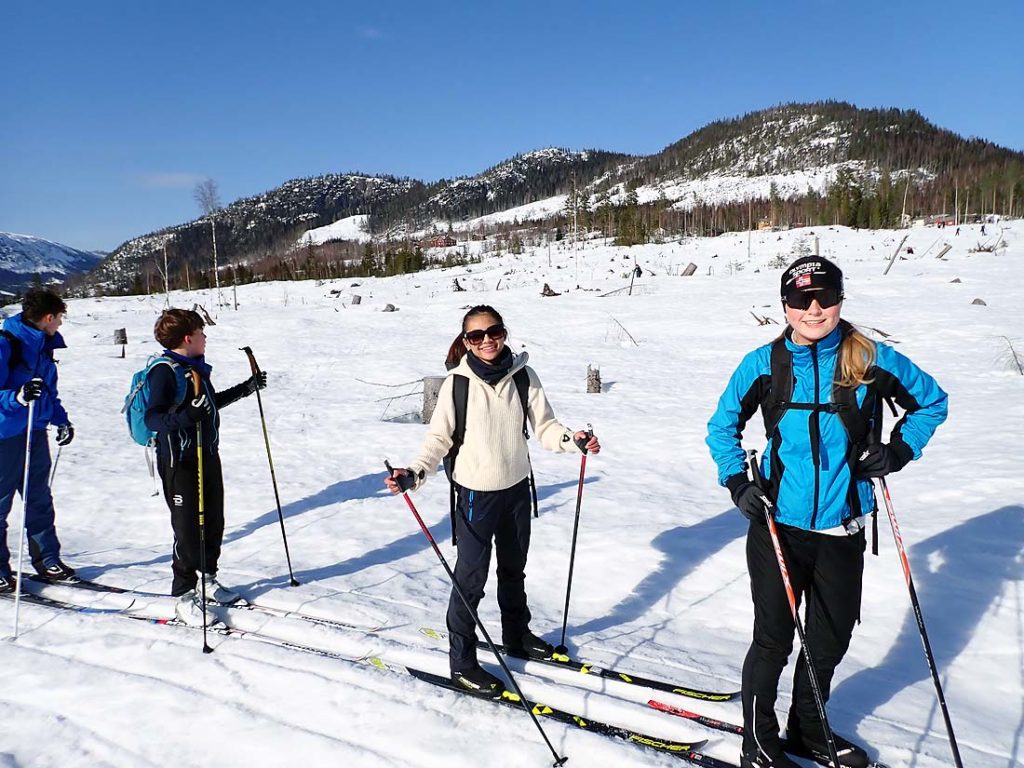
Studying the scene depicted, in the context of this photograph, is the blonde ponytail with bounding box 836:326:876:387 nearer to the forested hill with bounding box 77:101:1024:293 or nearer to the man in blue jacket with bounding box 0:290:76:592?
the man in blue jacket with bounding box 0:290:76:592

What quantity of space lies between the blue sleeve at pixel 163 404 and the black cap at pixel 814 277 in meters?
3.42

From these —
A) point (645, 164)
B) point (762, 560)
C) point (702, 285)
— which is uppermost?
point (645, 164)

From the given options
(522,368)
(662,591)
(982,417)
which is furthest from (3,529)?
(982,417)

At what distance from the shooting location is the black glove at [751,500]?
236cm

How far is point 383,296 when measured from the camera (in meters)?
29.4

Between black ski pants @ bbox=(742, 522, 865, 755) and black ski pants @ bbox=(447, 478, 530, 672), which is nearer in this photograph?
black ski pants @ bbox=(742, 522, 865, 755)

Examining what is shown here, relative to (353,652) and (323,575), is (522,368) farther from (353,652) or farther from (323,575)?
(323,575)

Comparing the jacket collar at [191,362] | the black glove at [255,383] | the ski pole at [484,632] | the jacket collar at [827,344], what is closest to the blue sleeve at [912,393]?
the jacket collar at [827,344]

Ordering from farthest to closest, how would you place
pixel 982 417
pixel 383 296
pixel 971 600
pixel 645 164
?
1. pixel 645 164
2. pixel 383 296
3. pixel 982 417
4. pixel 971 600

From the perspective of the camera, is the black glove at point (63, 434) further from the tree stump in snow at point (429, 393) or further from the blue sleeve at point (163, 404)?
the tree stump in snow at point (429, 393)

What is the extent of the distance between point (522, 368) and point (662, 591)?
7.69 ft

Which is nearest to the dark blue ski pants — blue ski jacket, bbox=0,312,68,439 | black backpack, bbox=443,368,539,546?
blue ski jacket, bbox=0,312,68,439

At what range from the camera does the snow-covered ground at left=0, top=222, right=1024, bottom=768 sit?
113 inches

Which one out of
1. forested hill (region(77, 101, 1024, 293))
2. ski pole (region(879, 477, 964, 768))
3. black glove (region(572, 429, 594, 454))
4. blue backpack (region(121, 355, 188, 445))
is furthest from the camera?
forested hill (region(77, 101, 1024, 293))
